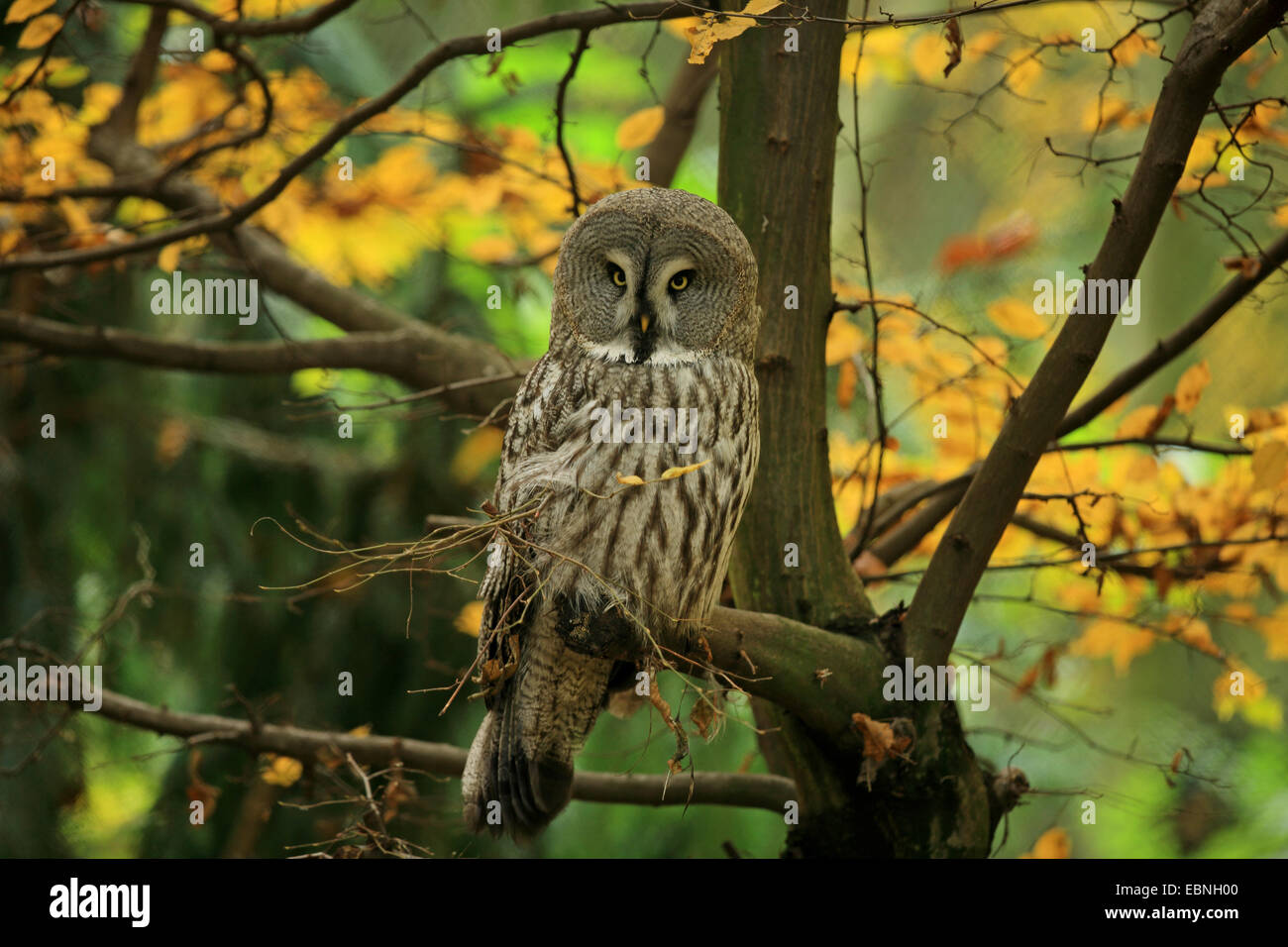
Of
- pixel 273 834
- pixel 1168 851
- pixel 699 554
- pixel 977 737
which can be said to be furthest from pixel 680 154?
pixel 977 737

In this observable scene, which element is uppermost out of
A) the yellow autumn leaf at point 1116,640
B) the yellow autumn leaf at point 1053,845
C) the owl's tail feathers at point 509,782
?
the yellow autumn leaf at point 1116,640

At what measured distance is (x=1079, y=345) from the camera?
7.72ft

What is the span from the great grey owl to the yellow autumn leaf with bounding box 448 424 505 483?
1.76m

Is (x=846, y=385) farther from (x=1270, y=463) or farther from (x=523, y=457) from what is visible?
(x=523, y=457)

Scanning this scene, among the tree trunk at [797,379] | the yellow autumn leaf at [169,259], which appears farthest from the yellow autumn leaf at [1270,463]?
the yellow autumn leaf at [169,259]

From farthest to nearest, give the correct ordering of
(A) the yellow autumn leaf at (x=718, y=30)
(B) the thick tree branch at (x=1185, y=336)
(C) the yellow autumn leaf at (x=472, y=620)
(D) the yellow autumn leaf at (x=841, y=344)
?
(C) the yellow autumn leaf at (x=472, y=620) < (D) the yellow autumn leaf at (x=841, y=344) < (B) the thick tree branch at (x=1185, y=336) < (A) the yellow autumn leaf at (x=718, y=30)

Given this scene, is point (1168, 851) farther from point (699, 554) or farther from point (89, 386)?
point (89, 386)

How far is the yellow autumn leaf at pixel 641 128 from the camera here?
10.8 feet

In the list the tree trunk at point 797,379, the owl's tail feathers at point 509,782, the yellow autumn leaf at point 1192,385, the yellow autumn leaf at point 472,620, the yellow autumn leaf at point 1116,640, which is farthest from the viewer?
the yellow autumn leaf at point 1116,640

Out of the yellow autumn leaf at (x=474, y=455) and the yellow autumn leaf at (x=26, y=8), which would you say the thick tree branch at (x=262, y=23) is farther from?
the yellow autumn leaf at (x=474, y=455)

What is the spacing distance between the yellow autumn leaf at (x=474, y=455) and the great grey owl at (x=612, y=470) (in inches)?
69.4

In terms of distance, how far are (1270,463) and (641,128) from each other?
186 centimetres

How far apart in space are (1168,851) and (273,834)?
5.60 meters

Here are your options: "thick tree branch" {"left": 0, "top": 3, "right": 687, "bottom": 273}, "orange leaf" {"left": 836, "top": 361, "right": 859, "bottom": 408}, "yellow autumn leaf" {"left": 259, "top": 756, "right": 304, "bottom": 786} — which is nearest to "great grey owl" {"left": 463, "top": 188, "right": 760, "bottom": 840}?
"thick tree branch" {"left": 0, "top": 3, "right": 687, "bottom": 273}
